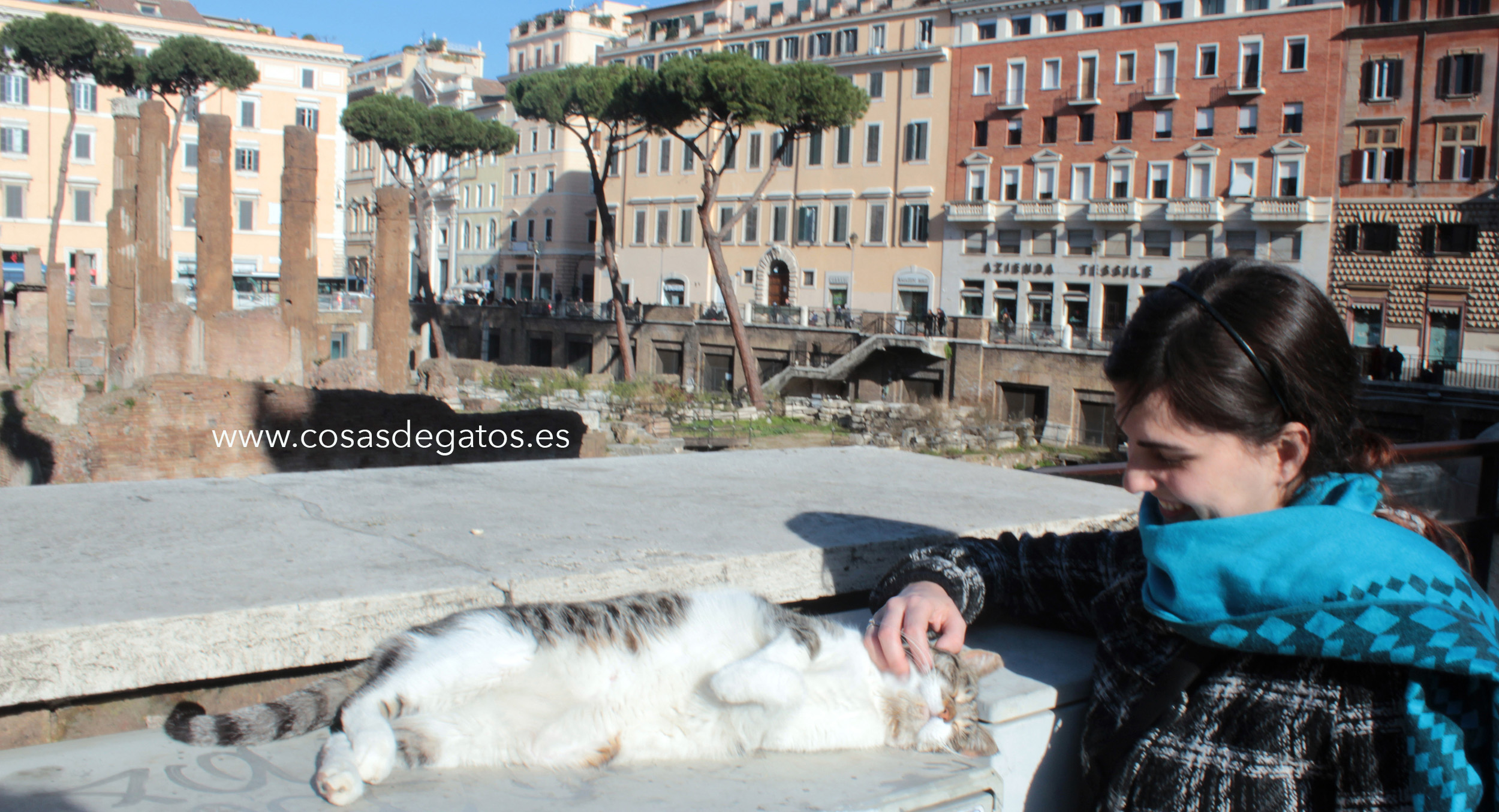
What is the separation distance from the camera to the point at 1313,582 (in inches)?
50.8

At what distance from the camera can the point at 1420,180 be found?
29438 mm

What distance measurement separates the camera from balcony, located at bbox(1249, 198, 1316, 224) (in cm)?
2988

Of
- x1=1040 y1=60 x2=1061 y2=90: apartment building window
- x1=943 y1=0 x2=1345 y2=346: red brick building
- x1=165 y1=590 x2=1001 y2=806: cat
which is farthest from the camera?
x1=1040 y1=60 x2=1061 y2=90: apartment building window

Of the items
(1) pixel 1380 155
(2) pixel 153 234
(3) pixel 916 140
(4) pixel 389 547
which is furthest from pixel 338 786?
(3) pixel 916 140

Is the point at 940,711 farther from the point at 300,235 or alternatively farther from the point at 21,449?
the point at 300,235

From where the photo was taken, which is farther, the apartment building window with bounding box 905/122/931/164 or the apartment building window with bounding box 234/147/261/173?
the apartment building window with bounding box 234/147/261/173

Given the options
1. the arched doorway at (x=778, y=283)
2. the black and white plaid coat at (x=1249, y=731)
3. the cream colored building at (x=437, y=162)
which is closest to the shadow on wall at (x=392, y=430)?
the black and white plaid coat at (x=1249, y=731)

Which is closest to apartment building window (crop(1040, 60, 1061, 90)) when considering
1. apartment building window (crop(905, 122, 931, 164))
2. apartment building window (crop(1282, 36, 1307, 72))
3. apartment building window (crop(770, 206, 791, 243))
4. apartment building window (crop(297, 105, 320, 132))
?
apartment building window (crop(905, 122, 931, 164))

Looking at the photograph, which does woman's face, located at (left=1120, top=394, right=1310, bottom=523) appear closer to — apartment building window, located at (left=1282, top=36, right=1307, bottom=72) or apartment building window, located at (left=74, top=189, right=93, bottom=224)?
apartment building window, located at (left=1282, top=36, right=1307, bottom=72)

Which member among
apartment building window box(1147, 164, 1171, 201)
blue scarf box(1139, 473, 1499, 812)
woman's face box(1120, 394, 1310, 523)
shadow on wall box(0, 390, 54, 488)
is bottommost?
shadow on wall box(0, 390, 54, 488)

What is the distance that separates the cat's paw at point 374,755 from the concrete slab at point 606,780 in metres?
0.02

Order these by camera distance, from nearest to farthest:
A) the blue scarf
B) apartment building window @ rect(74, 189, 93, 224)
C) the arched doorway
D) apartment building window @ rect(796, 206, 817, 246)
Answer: the blue scarf, apartment building window @ rect(796, 206, 817, 246), the arched doorway, apartment building window @ rect(74, 189, 93, 224)

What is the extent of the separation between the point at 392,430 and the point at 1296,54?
28.5 metres

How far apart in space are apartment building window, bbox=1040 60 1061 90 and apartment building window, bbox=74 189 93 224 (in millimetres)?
35963
